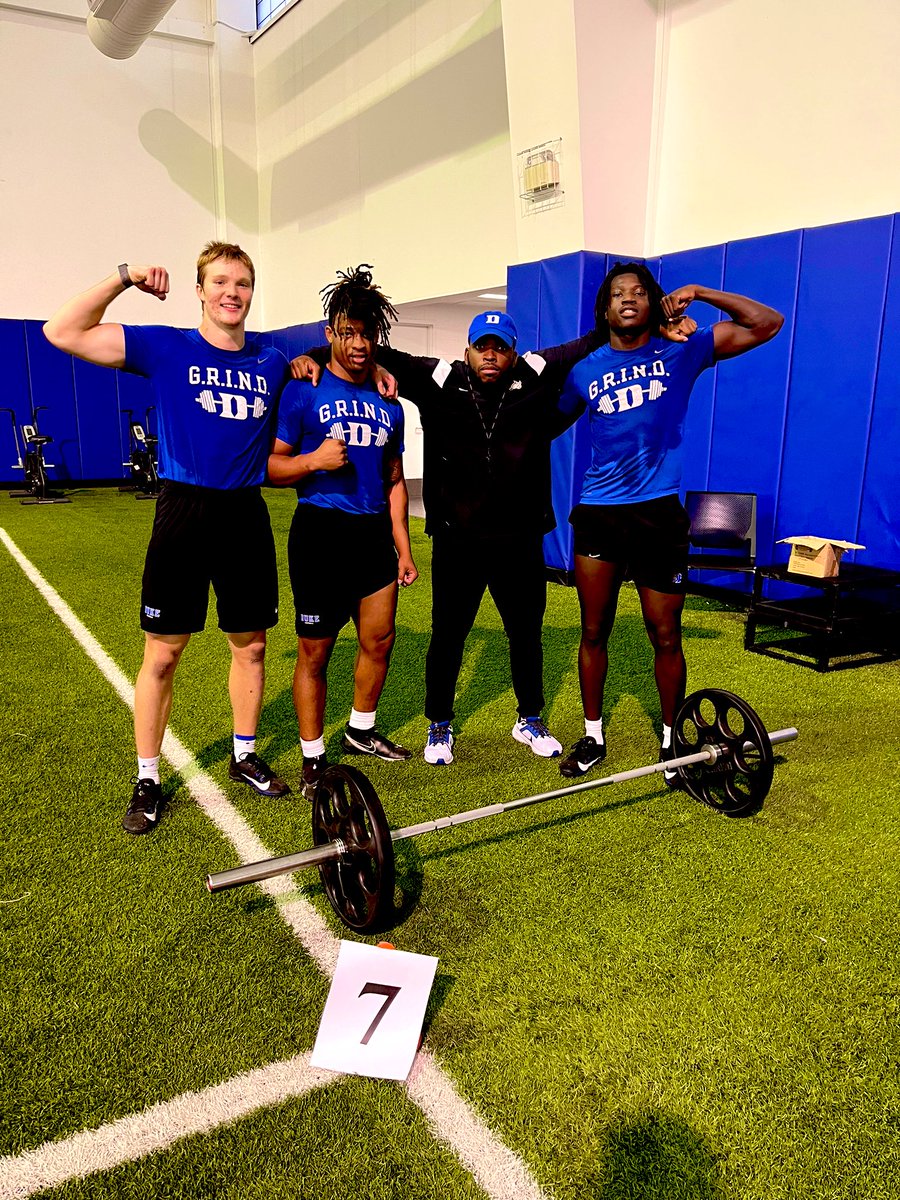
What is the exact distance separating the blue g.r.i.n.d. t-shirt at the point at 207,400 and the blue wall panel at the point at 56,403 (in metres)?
12.0

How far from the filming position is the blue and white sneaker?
10.2 feet

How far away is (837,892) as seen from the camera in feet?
7.55

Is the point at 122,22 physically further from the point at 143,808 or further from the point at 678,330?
the point at 143,808

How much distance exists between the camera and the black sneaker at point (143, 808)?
8.40 feet

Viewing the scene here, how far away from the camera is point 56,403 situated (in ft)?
42.7

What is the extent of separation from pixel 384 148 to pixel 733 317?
8.99 meters

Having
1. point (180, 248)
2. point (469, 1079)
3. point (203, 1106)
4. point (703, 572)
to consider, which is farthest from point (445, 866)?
point (180, 248)

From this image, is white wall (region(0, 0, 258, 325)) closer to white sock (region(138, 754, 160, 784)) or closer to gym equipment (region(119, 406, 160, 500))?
gym equipment (region(119, 406, 160, 500))

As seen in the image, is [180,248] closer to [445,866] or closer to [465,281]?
[465,281]

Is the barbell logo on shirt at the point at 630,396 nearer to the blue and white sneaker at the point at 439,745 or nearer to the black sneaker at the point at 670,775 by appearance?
the black sneaker at the point at 670,775

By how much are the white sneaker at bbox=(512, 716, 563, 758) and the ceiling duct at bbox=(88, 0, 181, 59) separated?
1080 cm

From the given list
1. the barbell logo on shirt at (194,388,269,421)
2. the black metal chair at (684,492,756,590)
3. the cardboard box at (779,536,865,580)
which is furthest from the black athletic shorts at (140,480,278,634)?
the black metal chair at (684,492,756,590)

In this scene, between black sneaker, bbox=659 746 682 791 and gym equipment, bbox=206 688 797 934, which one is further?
black sneaker, bbox=659 746 682 791

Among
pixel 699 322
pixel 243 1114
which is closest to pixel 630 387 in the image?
pixel 243 1114
